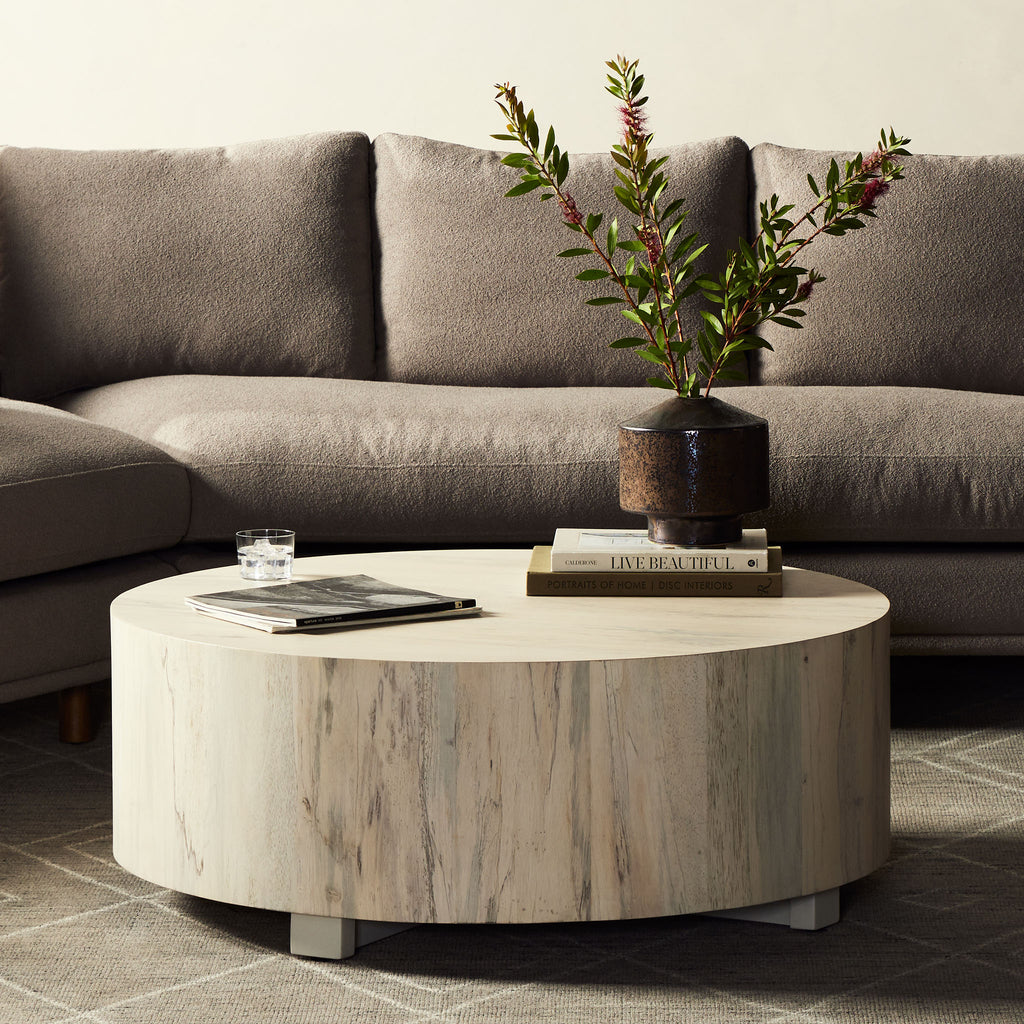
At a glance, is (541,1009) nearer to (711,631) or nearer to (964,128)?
(711,631)

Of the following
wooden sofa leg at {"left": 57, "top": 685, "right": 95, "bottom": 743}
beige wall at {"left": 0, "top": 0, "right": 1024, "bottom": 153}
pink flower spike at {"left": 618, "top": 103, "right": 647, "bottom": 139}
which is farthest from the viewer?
beige wall at {"left": 0, "top": 0, "right": 1024, "bottom": 153}

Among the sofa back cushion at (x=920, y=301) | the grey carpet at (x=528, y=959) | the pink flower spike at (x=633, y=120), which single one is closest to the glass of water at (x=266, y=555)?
the grey carpet at (x=528, y=959)

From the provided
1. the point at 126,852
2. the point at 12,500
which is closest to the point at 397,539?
the point at 12,500

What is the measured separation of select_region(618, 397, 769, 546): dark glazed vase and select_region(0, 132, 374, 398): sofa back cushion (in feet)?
4.33

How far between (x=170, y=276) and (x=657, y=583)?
5.27 ft

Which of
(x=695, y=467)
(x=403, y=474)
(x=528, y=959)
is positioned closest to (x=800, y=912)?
(x=528, y=959)

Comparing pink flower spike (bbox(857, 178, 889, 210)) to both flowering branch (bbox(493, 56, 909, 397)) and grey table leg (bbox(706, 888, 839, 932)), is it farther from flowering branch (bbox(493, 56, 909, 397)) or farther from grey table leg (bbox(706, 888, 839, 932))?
grey table leg (bbox(706, 888, 839, 932))

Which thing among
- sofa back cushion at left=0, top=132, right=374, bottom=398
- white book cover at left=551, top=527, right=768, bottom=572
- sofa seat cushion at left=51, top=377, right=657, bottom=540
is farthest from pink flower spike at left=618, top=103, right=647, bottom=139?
sofa back cushion at left=0, top=132, right=374, bottom=398

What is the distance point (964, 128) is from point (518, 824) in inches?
101

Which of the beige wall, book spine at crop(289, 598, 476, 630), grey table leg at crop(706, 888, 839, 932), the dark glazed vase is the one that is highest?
the beige wall

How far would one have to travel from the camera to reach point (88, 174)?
2816 mm

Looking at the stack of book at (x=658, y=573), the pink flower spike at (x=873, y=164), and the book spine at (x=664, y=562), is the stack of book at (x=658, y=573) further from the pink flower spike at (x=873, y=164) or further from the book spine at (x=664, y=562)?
the pink flower spike at (x=873, y=164)

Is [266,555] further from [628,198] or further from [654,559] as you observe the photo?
[628,198]

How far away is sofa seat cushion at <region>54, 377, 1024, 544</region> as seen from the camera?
2.12m
